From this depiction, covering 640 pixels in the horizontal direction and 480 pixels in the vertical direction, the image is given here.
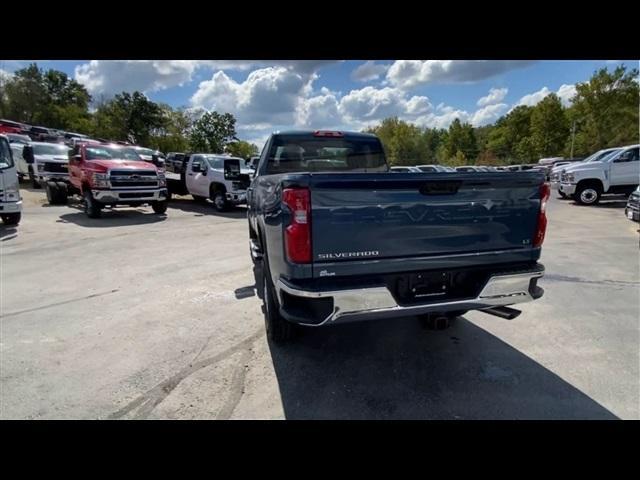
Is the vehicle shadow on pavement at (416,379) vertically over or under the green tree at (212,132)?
under

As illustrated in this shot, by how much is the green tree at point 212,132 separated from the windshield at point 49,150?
132 feet

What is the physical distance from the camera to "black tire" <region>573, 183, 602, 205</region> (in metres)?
14.1

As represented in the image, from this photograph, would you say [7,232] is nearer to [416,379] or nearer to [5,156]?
[5,156]

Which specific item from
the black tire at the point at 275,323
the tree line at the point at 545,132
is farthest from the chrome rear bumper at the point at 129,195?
the tree line at the point at 545,132

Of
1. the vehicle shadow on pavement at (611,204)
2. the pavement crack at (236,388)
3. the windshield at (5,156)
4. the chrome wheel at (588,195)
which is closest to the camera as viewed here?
the pavement crack at (236,388)

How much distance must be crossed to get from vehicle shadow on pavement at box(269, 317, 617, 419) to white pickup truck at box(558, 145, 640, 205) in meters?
13.7

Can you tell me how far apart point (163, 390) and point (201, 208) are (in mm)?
12199

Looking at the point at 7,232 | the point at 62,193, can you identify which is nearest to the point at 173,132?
the point at 62,193

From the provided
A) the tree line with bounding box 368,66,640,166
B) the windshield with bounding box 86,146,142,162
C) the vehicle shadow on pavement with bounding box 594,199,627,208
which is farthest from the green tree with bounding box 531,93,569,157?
the windshield with bounding box 86,146,142,162

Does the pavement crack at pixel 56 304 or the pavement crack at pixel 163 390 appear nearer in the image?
the pavement crack at pixel 163 390

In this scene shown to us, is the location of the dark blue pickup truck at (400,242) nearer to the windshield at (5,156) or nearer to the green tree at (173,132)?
the windshield at (5,156)

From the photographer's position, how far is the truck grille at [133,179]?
1074 cm
